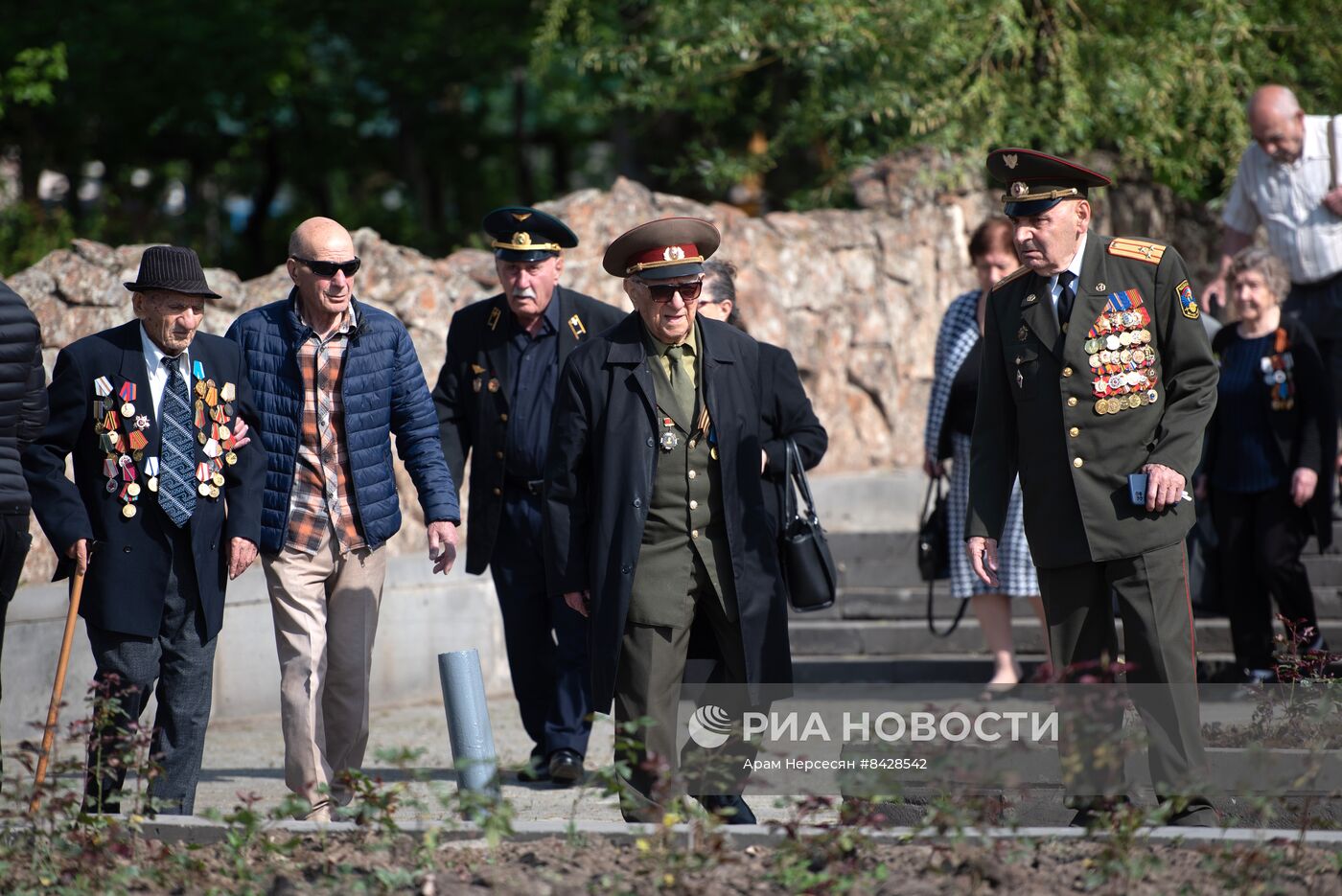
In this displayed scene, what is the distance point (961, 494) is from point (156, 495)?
347 cm

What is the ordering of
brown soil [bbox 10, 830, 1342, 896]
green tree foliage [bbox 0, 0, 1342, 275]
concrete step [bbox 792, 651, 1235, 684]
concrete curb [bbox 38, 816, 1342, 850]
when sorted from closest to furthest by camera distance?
1. brown soil [bbox 10, 830, 1342, 896]
2. concrete curb [bbox 38, 816, 1342, 850]
3. concrete step [bbox 792, 651, 1235, 684]
4. green tree foliage [bbox 0, 0, 1342, 275]

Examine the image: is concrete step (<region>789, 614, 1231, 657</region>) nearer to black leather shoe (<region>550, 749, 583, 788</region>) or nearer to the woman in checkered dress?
the woman in checkered dress

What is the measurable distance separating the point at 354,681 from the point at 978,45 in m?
7.65

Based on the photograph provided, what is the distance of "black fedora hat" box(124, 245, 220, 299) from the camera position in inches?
210

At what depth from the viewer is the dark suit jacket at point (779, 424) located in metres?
5.41

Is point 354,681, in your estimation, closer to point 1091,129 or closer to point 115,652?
point 115,652

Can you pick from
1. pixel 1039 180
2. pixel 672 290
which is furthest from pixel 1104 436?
pixel 672 290

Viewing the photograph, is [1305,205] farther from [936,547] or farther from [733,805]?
[733,805]

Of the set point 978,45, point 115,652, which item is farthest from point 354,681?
point 978,45

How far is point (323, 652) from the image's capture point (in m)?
5.84

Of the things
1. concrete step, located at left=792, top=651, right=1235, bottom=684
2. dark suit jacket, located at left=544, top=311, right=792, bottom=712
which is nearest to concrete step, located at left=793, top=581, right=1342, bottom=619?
concrete step, located at left=792, top=651, right=1235, bottom=684

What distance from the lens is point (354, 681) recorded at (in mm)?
5840

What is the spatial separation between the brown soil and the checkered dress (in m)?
3.16

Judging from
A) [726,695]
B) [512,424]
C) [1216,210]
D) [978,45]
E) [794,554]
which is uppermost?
[978,45]
